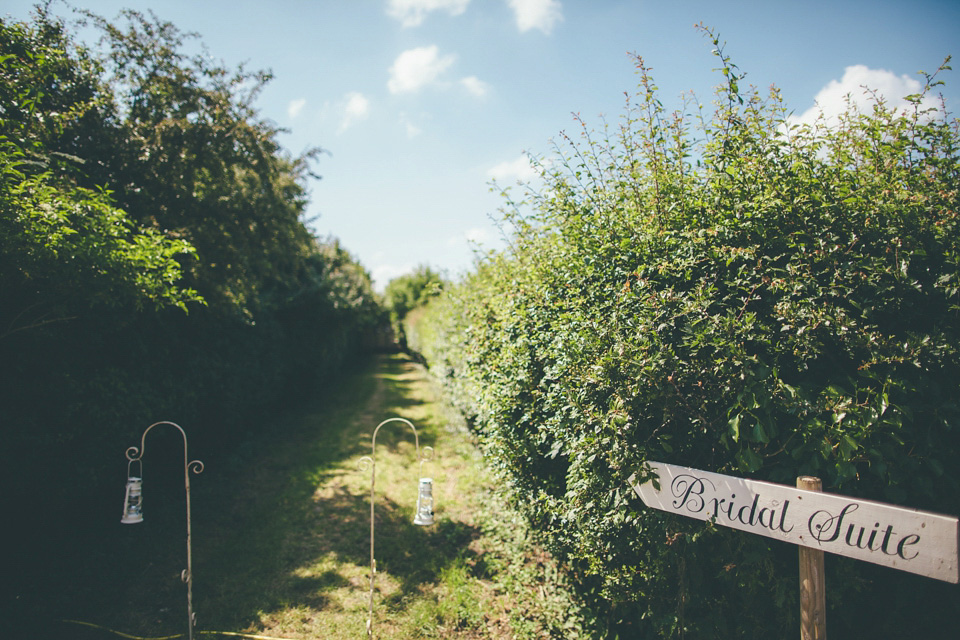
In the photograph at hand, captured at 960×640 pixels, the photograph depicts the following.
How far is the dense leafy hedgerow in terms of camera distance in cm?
237

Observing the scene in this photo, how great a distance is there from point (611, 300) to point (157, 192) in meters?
7.99

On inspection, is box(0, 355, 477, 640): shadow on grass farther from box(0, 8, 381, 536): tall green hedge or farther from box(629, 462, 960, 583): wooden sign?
box(629, 462, 960, 583): wooden sign

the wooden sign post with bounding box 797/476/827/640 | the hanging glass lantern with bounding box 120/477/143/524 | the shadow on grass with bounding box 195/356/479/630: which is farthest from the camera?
the shadow on grass with bounding box 195/356/479/630

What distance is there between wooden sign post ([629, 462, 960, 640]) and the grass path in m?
2.09

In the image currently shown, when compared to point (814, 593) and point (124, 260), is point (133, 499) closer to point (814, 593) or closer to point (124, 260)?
point (124, 260)

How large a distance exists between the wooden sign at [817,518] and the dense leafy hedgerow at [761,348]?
15 centimetres

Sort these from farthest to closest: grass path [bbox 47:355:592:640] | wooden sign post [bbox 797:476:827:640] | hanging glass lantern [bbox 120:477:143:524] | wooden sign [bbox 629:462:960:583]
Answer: grass path [bbox 47:355:592:640], hanging glass lantern [bbox 120:477:143:524], wooden sign post [bbox 797:476:827:640], wooden sign [bbox 629:462:960:583]

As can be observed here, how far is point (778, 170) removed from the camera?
9.31ft

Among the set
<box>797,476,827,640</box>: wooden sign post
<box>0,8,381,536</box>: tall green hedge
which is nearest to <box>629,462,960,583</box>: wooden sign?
<box>797,476,827,640</box>: wooden sign post

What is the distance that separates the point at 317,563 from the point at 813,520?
17.5ft

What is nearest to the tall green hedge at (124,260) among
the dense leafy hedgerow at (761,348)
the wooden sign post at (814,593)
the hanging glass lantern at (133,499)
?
the hanging glass lantern at (133,499)

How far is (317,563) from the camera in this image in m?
5.43

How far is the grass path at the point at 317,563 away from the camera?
14.0 ft

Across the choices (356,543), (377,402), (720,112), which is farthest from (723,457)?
(377,402)
